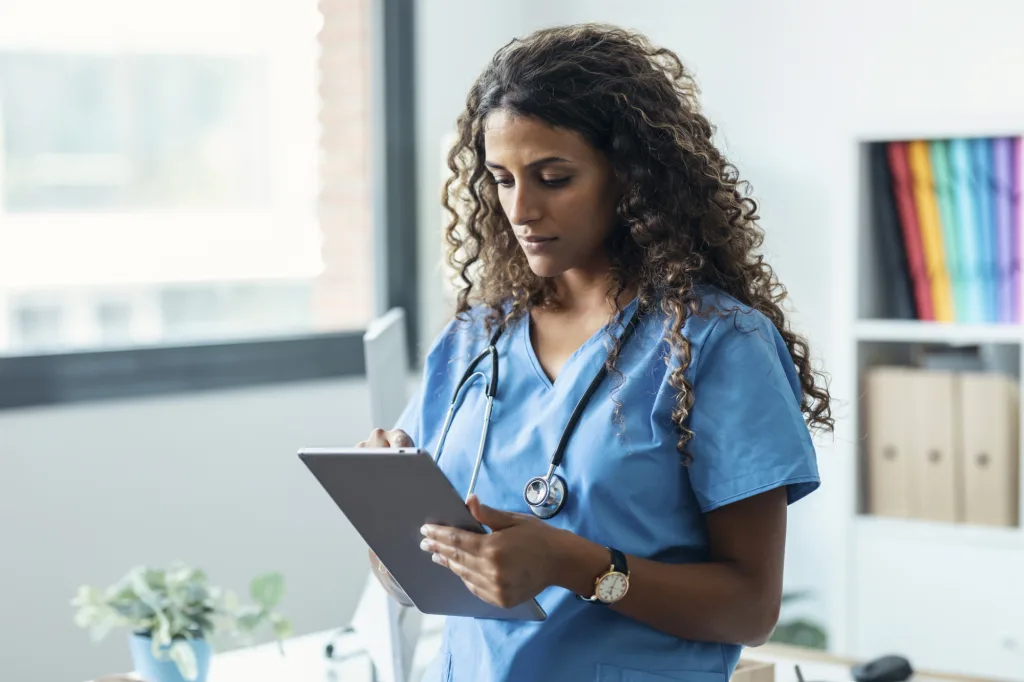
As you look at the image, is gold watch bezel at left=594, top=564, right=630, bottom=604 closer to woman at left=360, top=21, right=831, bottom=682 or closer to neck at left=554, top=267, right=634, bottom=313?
woman at left=360, top=21, right=831, bottom=682

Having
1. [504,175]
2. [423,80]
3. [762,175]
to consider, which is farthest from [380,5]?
[504,175]

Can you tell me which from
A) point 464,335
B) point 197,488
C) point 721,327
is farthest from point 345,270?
point 721,327

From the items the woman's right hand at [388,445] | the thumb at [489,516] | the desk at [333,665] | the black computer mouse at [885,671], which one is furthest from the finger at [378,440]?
the black computer mouse at [885,671]

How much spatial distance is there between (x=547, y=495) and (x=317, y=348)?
6.33 ft

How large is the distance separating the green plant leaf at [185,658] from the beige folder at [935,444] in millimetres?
1695

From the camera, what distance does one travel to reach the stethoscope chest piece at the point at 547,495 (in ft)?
3.90

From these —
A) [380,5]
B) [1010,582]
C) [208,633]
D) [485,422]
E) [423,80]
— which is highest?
[380,5]

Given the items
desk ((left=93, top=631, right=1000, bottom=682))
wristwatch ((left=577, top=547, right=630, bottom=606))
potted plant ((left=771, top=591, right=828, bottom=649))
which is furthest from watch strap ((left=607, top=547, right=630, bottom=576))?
potted plant ((left=771, top=591, right=828, bottom=649))

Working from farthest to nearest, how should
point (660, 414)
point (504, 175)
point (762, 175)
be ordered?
point (762, 175) → point (504, 175) → point (660, 414)

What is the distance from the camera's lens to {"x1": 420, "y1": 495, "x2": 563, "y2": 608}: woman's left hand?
105cm

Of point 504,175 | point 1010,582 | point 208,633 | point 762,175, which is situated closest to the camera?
point 504,175

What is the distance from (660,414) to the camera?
1173 mm

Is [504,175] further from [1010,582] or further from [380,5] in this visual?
[380,5]

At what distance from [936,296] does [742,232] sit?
A: 1.39 meters
